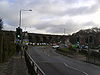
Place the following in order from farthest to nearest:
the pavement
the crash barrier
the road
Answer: the road → the pavement → the crash barrier

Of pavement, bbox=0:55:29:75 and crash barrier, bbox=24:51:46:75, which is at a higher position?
crash barrier, bbox=24:51:46:75

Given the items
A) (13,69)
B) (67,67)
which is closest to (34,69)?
(13,69)

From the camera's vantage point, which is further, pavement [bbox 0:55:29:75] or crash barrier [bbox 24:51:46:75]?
pavement [bbox 0:55:29:75]

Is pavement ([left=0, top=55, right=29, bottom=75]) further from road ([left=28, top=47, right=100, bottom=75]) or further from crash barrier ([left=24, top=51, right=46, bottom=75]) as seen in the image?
road ([left=28, top=47, right=100, bottom=75])

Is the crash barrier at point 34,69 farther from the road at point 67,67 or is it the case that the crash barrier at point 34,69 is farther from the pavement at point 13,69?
the road at point 67,67

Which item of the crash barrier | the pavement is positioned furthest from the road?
the crash barrier

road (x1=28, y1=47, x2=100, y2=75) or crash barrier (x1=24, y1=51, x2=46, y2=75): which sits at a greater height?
crash barrier (x1=24, y1=51, x2=46, y2=75)

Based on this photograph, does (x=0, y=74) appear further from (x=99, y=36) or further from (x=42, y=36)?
(x=42, y=36)

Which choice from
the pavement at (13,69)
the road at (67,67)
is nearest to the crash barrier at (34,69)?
the pavement at (13,69)

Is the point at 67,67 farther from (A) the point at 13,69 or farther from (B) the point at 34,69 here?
(B) the point at 34,69

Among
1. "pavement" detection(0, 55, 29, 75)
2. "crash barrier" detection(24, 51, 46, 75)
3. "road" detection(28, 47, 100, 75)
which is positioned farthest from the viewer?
"road" detection(28, 47, 100, 75)

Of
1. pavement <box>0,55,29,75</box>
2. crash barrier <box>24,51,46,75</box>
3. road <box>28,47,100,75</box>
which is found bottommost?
road <box>28,47,100,75</box>

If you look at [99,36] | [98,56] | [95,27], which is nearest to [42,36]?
[95,27]

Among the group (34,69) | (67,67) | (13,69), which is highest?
(34,69)
